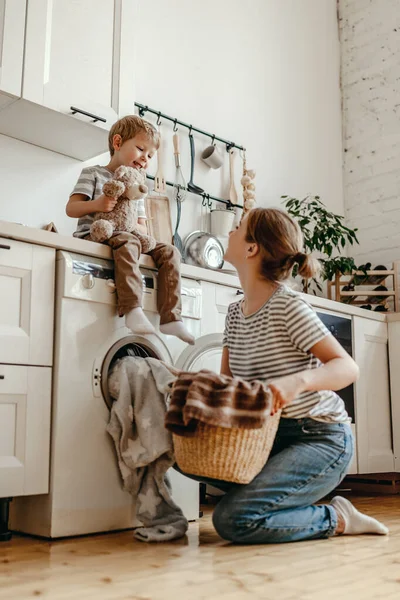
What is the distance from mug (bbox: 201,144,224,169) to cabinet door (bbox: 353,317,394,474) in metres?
0.98

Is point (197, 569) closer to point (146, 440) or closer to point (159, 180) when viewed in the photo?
point (146, 440)

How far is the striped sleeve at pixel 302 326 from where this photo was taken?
5.76 ft

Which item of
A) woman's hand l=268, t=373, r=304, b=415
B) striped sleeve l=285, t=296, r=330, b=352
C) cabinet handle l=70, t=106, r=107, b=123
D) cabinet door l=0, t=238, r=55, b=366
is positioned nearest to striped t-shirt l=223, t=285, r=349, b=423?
striped sleeve l=285, t=296, r=330, b=352

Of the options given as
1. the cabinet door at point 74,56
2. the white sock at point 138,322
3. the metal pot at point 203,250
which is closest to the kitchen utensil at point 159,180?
the metal pot at point 203,250

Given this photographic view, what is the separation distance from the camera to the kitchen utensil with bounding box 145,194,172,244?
2.88m

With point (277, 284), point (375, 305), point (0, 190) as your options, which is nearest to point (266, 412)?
point (277, 284)

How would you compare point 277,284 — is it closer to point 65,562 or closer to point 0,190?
point 65,562

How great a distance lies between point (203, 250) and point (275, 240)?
1163mm

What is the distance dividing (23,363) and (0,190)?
3.04ft

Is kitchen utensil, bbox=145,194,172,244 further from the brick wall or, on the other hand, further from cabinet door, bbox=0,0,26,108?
the brick wall

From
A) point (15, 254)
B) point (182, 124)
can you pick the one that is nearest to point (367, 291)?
point (182, 124)

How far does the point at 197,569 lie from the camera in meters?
1.46

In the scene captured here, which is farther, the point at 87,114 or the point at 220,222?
the point at 220,222

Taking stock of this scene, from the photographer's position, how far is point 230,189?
3441 millimetres
